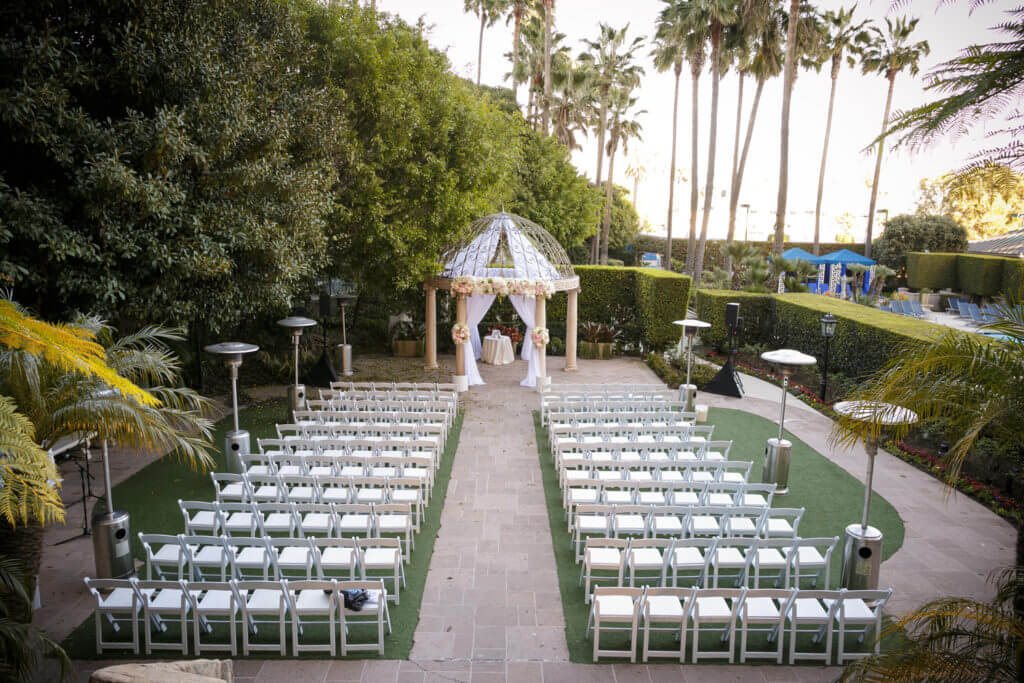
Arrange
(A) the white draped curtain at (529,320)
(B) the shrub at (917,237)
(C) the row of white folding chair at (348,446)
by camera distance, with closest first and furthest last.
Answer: (C) the row of white folding chair at (348,446) → (A) the white draped curtain at (529,320) → (B) the shrub at (917,237)

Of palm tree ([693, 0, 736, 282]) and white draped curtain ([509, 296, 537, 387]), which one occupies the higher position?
palm tree ([693, 0, 736, 282])

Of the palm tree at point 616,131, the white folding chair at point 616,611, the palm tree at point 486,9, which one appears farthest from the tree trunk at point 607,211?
the white folding chair at point 616,611

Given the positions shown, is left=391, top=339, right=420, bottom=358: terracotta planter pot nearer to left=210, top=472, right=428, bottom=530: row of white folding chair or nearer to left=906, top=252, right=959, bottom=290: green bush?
left=210, top=472, right=428, bottom=530: row of white folding chair

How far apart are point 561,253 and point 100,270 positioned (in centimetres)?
1336

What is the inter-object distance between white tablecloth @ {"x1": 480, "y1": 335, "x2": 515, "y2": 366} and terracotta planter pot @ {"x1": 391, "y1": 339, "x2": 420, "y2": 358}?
257 cm

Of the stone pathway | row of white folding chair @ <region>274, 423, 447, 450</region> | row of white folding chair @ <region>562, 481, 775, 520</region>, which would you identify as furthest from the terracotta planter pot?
row of white folding chair @ <region>562, 481, 775, 520</region>

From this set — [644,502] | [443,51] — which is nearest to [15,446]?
[644,502]

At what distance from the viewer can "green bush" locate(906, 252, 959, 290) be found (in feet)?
120

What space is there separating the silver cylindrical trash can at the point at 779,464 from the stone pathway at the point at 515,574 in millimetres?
1130

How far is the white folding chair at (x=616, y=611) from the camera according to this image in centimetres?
607

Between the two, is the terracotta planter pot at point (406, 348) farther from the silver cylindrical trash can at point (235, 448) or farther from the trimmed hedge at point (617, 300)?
the silver cylindrical trash can at point (235, 448)

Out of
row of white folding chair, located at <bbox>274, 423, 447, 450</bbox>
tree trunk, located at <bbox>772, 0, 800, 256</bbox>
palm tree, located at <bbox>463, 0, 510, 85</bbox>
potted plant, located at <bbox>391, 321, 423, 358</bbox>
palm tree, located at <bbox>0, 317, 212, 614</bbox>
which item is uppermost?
palm tree, located at <bbox>463, 0, 510, 85</bbox>

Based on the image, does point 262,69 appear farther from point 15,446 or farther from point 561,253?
point 561,253

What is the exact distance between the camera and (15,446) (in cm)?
422
